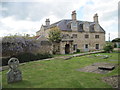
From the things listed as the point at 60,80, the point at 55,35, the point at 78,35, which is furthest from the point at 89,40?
the point at 60,80

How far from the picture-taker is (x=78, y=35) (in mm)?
27234

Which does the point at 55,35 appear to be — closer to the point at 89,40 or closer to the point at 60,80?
the point at 89,40

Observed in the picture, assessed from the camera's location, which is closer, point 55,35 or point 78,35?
point 55,35

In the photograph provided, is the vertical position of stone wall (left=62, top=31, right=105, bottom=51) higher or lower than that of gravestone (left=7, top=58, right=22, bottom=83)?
higher

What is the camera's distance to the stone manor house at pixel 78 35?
23.1 meters

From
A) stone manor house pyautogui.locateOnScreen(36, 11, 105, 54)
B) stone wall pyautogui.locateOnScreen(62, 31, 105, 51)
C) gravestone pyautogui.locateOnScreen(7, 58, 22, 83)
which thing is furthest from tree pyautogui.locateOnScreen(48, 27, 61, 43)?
gravestone pyautogui.locateOnScreen(7, 58, 22, 83)

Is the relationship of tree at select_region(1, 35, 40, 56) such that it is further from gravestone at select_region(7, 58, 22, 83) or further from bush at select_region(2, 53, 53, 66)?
gravestone at select_region(7, 58, 22, 83)

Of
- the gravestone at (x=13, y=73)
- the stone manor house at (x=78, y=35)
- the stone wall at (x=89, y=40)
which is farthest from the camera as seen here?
the stone wall at (x=89, y=40)

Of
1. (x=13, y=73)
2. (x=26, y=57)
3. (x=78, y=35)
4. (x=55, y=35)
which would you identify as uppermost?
(x=78, y=35)

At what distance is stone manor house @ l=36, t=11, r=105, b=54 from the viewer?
911 inches

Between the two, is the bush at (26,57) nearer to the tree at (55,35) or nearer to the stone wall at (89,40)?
the tree at (55,35)

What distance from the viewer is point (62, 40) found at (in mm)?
21906

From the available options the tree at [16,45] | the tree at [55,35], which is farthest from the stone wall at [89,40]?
the tree at [16,45]

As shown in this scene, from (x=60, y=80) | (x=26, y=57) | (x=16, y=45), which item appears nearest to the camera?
(x=60, y=80)
